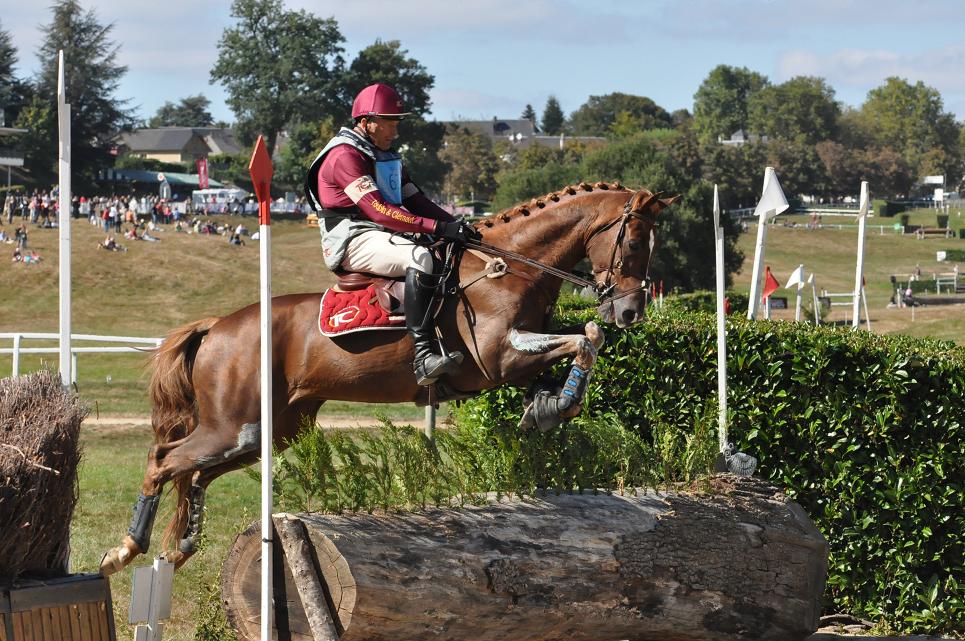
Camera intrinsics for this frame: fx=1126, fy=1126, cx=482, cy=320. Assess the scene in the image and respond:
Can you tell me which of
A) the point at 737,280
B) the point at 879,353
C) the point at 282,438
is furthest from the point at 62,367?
the point at 737,280

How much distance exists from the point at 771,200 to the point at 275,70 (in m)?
72.4

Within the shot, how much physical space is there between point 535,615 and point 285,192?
7650 cm

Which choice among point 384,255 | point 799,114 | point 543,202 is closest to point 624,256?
point 543,202

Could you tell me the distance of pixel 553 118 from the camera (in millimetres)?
164875

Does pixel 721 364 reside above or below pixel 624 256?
below

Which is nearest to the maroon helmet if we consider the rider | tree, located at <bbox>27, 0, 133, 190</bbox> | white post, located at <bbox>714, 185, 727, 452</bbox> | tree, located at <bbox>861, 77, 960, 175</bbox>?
the rider

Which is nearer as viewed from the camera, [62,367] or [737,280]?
[62,367]

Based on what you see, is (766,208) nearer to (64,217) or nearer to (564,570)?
(564,570)

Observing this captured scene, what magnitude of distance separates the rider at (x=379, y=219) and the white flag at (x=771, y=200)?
301 centimetres

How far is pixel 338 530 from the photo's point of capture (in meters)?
5.01

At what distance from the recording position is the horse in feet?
20.9

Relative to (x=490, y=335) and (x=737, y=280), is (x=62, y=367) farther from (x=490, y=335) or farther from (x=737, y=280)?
(x=737, y=280)

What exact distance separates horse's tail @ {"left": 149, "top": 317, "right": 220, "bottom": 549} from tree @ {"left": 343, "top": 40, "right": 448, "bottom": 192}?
235 feet

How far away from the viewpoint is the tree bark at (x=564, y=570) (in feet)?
16.4
